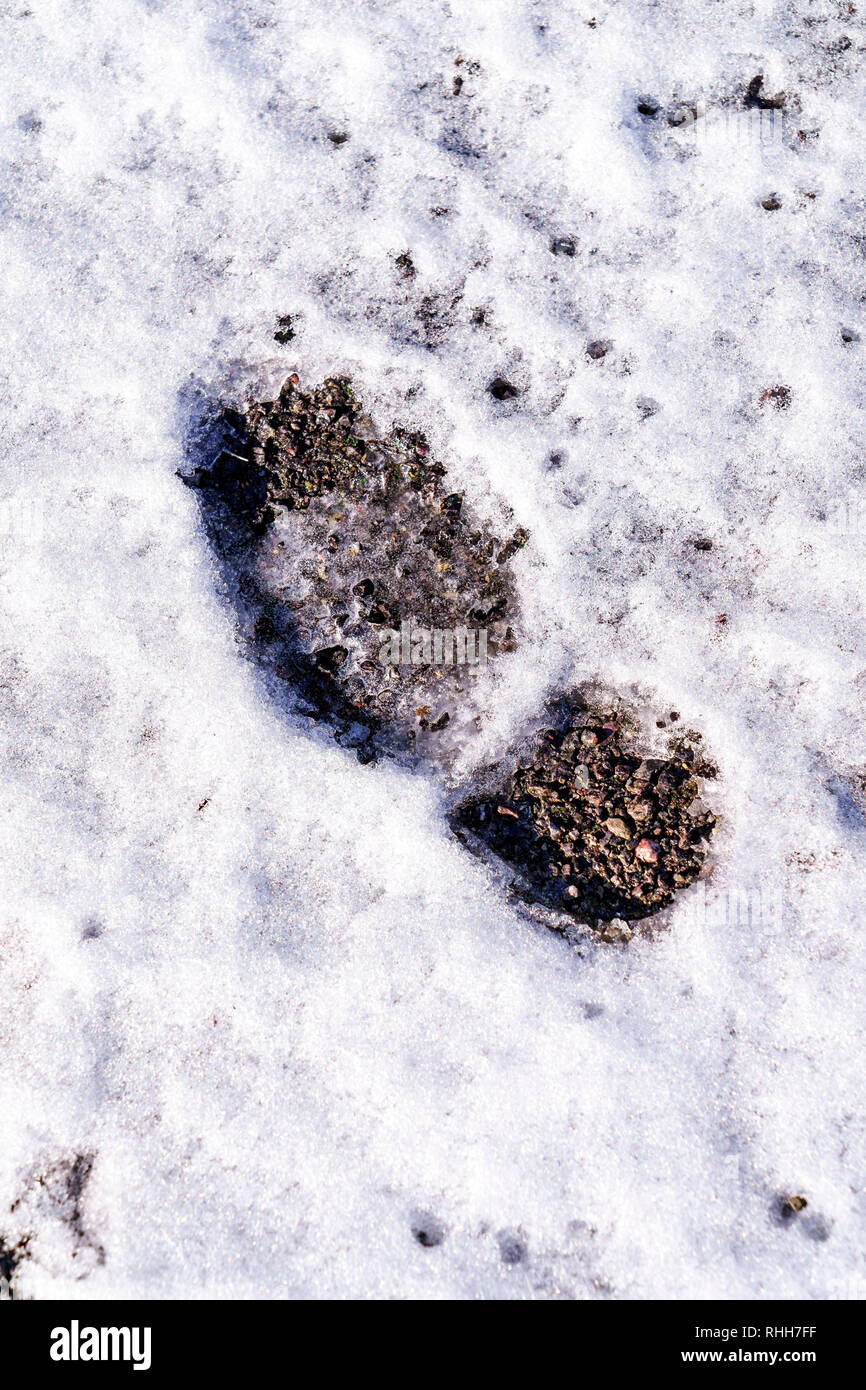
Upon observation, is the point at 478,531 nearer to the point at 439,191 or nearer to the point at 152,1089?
the point at 439,191

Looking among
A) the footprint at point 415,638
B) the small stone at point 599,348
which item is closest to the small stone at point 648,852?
the footprint at point 415,638

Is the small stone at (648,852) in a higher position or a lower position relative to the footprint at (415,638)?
lower

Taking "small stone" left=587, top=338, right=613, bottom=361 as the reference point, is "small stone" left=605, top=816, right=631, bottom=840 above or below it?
below

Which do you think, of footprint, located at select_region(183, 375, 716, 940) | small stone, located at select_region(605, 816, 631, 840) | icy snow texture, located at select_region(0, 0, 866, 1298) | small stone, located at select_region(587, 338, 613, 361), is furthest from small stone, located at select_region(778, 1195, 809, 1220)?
small stone, located at select_region(587, 338, 613, 361)

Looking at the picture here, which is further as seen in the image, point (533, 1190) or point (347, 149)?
point (347, 149)

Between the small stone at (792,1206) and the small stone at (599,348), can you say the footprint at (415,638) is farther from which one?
the small stone at (792,1206)

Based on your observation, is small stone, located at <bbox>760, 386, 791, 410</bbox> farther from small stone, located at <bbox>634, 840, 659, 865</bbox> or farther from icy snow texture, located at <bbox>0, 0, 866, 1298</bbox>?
small stone, located at <bbox>634, 840, 659, 865</bbox>

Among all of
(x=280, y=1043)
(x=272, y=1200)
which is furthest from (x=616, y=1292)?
(x=280, y=1043)
